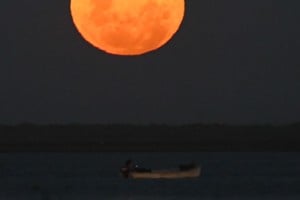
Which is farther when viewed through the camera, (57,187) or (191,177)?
(191,177)

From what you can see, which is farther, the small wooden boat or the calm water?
the small wooden boat

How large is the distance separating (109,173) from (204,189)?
39.1 ft

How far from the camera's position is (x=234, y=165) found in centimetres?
7056

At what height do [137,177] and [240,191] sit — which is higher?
[137,177]

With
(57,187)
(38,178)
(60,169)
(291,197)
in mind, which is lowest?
(291,197)

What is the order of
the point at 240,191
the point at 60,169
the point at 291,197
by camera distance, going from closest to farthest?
the point at 291,197 → the point at 240,191 → the point at 60,169

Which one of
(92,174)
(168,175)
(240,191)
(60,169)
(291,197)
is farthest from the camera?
(60,169)

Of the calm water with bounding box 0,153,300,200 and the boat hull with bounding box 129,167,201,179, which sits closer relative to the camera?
the calm water with bounding box 0,153,300,200

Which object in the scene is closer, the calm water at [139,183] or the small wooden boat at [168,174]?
the calm water at [139,183]

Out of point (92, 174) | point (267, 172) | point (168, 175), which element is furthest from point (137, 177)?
point (267, 172)

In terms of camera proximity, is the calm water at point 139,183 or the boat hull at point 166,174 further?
the boat hull at point 166,174

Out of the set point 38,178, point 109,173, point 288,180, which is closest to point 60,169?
point 109,173

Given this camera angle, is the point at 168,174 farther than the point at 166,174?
Yes

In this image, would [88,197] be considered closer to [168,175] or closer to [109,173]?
[168,175]
